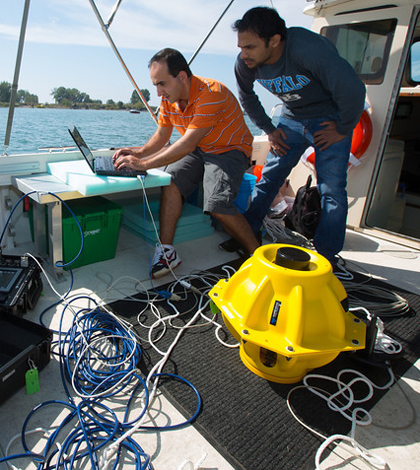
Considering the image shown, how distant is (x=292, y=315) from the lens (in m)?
1.26

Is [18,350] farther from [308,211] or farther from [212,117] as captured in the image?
[308,211]

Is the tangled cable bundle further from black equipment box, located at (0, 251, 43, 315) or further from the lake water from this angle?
the lake water

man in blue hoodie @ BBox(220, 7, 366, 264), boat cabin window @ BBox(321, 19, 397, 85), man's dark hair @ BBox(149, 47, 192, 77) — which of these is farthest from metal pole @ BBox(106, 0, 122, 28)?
boat cabin window @ BBox(321, 19, 397, 85)

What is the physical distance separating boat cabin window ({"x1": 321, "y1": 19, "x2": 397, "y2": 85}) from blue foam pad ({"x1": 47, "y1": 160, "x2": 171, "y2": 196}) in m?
2.02

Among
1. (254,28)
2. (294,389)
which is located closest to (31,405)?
(294,389)

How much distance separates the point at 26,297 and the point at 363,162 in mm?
2661

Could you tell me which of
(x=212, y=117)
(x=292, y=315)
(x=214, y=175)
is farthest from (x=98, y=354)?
(x=212, y=117)

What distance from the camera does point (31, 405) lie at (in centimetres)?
127

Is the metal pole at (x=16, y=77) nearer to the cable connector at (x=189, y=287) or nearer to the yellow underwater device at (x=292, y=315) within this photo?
the cable connector at (x=189, y=287)

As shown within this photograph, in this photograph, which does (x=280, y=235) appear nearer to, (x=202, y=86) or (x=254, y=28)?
(x=202, y=86)

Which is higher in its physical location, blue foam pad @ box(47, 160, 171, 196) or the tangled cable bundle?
blue foam pad @ box(47, 160, 171, 196)

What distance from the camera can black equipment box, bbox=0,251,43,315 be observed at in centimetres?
161

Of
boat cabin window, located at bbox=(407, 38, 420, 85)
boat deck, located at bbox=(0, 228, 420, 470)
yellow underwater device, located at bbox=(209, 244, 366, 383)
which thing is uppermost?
boat cabin window, located at bbox=(407, 38, 420, 85)

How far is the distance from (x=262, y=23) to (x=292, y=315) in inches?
60.9
